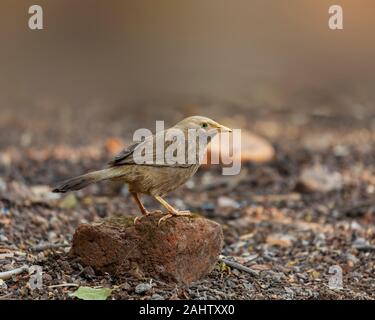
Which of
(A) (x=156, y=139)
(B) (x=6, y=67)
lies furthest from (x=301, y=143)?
(B) (x=6, y=67)

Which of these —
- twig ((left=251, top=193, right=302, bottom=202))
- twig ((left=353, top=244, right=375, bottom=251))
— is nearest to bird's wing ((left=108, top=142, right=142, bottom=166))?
twig ((left=353, top=244, right=375, bottom=251))

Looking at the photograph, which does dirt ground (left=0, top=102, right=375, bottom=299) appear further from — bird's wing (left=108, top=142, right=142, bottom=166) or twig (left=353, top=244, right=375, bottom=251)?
bird's wing (left=108, top=142, right=142, bottom=166)

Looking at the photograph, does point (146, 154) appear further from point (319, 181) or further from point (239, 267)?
point (319, 181)

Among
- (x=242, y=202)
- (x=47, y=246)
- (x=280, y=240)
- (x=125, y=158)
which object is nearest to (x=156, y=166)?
(x=125, y=158)

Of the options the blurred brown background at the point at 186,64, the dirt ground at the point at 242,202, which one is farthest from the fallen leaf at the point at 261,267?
the blurred brown background at the point at 186,64

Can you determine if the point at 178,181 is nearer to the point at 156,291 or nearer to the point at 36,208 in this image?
the point at 156,291
